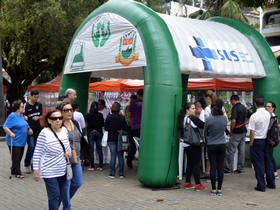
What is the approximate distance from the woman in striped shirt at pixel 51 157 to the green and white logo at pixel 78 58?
15.6ft

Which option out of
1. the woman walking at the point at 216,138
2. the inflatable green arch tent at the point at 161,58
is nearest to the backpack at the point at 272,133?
the woman walking at the point at 216,138

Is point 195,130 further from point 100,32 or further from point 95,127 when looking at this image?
point 100,32

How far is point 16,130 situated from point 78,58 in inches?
93.0

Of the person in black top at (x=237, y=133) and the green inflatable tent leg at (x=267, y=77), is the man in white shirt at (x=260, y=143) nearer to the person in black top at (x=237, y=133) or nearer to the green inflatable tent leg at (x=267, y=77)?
the person in black top at (x=237, y=133)

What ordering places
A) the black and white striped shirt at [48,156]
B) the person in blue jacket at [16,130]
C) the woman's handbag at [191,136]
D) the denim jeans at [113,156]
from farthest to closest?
the denim jeans at [113,156] < the person in blue jacket at [16,130] < the woman's handbag at [191,136] < the black and white striped shirt at [48,156]

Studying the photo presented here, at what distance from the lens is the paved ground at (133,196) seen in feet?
20.0

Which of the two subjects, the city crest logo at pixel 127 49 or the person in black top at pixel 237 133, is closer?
the city crest logo at pixel 127 49

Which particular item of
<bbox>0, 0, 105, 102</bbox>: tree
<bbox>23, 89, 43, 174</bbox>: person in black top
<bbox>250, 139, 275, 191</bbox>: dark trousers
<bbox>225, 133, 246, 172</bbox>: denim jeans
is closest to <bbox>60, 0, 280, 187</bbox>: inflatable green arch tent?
<bbox>225, 133, 246, 172</bbox>: denim jeans

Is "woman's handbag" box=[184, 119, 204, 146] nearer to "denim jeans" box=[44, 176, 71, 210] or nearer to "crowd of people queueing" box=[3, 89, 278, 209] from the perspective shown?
"crowd of people queueing" box=[3, 89, 278, 209]

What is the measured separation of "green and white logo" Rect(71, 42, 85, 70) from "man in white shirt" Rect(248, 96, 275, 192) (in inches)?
167

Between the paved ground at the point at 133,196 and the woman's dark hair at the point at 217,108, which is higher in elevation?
the woman's dark hair at the point at 217,108

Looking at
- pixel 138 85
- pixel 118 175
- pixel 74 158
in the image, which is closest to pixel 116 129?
pixel 118 175

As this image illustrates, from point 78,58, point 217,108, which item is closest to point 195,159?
point 217,108

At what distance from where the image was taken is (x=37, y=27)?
1898cm
